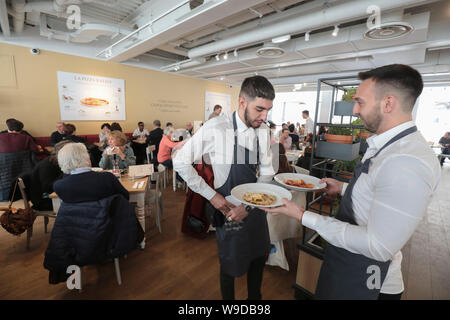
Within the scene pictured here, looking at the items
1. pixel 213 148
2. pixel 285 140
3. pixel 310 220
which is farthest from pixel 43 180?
pixel 285 140

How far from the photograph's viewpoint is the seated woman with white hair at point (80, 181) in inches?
67.7

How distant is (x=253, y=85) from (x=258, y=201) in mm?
678

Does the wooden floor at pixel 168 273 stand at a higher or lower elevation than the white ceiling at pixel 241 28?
lower

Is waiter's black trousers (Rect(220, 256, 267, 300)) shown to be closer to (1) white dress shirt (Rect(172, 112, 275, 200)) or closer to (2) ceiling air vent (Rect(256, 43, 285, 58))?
(1) white dress shirt (Rect(172, 112, 275, 200))

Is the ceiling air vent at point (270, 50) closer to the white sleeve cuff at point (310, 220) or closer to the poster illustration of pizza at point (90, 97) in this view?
the white sleeve cuff at point (310, 220)

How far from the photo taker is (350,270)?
1.06 meters

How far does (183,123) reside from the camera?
8.99 metres

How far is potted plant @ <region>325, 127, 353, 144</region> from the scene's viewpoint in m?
1.71

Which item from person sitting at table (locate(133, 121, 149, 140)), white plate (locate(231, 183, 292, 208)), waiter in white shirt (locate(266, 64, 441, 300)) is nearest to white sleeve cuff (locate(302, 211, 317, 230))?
waiter in white shirt (locate(266, 64, 441, 300))

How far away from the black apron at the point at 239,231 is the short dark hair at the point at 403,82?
751 mm

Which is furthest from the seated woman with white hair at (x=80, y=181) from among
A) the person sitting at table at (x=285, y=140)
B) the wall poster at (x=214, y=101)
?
the wall poster at (x=214, y=101)

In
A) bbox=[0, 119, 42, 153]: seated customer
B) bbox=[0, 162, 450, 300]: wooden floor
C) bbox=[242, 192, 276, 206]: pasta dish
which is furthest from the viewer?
bbox=[0, 119, 42, 153]: seated customer

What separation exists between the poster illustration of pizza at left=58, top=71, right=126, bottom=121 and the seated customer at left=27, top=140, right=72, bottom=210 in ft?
14.0
